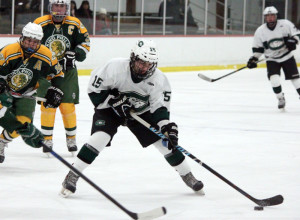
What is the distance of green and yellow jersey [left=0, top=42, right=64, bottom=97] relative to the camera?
4441 millimetres

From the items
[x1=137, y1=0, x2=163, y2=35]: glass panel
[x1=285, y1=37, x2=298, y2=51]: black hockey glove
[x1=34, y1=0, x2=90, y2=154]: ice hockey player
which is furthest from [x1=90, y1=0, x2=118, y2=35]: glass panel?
[x1=34, y1=0, x2=90, y2=154]: ice hockey player

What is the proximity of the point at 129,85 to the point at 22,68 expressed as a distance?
2.79ft

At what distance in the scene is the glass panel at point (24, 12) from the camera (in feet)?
33.9

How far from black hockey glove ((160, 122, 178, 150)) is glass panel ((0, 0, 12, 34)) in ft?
21.9

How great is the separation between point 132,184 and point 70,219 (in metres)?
0.88

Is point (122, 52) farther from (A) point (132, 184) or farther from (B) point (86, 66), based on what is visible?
(A) point (132, 184)

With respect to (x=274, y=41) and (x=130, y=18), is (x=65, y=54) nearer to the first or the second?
(x=274, y=41)

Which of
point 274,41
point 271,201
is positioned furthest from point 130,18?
point 271,201

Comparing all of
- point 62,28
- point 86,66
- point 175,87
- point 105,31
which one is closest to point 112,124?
point 62,28

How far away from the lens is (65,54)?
17.0ft

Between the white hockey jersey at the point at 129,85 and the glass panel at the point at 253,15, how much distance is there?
1058 cm

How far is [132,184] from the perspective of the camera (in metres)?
4.31

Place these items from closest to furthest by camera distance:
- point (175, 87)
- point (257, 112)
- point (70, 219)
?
point (70, 219), point (257, 112), point (175, 87)

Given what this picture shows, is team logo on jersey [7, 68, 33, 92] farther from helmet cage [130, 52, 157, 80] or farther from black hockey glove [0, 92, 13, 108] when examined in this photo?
helmet cage [130, 52, 157, 80]
